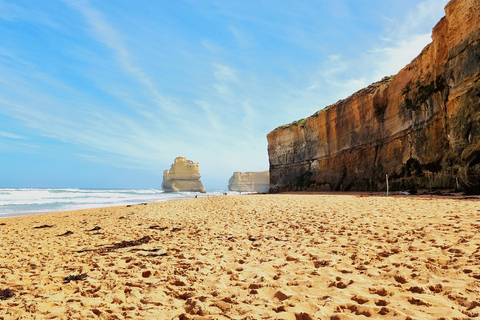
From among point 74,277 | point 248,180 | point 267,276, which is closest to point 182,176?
point 248,180

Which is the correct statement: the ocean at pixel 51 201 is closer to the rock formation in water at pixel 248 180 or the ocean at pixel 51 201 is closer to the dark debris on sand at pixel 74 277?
the dark debris on sand at pixel 74 277

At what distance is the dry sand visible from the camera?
2756mm

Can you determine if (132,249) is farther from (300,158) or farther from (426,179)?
(300,158)

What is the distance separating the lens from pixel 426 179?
17469 mm

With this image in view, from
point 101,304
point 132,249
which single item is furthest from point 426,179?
point 101,304

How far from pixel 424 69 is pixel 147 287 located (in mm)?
22876

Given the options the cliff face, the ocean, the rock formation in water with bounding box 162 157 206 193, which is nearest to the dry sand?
the cliff face

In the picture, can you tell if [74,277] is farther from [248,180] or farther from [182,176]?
[248,180]

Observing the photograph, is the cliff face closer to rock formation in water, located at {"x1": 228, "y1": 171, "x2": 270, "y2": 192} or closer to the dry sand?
the dry sand

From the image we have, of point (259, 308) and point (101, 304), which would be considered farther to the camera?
point (101, 304)

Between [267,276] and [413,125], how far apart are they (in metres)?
21.0

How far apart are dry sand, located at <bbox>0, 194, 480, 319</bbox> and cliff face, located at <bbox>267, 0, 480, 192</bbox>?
11175 mm

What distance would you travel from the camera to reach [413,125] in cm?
1970

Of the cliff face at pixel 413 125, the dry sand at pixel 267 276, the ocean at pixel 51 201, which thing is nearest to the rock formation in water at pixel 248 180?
the ocean at pixel 51 201
